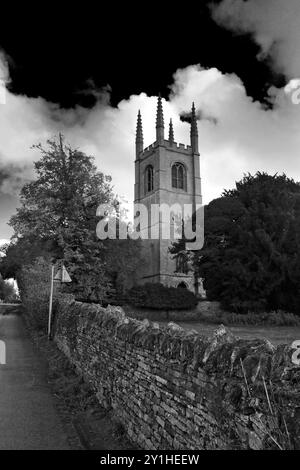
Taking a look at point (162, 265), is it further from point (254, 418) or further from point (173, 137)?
point (254, 418)

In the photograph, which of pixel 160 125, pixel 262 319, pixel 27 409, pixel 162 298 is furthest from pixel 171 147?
pixel 27 409

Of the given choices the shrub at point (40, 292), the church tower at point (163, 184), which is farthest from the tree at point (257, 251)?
the church tower at point (163, 184)

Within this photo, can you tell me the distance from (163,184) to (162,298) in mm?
31582

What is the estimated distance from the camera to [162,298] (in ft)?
109

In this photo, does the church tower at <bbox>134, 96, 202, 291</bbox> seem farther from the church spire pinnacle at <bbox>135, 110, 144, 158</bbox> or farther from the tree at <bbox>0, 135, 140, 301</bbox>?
the tree at <bbox>0, 135, 140, 301</bbox>

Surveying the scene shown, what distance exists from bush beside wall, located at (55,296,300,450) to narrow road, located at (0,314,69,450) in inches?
41.3

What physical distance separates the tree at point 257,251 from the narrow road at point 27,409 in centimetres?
1592

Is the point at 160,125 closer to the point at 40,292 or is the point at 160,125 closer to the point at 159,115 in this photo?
the point at 159,115

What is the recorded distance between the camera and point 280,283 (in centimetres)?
2517

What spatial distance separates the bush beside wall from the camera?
315 cm

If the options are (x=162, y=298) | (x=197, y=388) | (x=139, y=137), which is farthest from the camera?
(x=139, y=137)

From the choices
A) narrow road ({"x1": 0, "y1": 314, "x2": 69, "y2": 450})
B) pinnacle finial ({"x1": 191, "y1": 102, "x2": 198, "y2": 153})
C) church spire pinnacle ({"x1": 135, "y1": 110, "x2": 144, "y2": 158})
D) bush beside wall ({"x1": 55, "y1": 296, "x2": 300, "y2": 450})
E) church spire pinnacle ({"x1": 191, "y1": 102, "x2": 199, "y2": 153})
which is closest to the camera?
bush beside wall ({"x1": 55, "y1": 296, "x2": 300, "y2": 450})

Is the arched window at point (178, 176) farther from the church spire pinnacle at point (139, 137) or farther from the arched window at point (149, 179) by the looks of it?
the church spire pinnacle at point (139, 137)

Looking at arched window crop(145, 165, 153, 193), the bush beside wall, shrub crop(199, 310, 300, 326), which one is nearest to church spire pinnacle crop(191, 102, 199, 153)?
arched window crop(145, 165, 153, 193)
